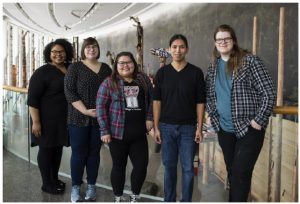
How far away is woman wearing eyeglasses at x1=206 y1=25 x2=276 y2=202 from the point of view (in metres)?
1.79

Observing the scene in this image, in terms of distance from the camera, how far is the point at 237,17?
3.45 metres

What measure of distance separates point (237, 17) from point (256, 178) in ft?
6.06

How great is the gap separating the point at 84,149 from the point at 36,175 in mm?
1030

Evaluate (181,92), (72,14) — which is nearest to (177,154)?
(181,92)

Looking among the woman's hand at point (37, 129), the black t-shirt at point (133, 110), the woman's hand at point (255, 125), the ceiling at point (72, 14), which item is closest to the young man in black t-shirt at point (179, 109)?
the black t-shirt at point (133, 110)

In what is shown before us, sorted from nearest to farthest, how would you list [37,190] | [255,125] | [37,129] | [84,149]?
[255,125]
[84,149]
[37,129]
[37,190]

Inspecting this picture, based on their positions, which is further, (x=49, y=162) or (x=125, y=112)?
(x=49, y=162)

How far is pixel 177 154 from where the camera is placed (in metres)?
2.13

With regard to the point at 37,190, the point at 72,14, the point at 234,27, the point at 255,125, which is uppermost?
the point at 72,14

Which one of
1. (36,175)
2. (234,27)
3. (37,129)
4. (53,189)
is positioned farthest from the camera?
(234,27)

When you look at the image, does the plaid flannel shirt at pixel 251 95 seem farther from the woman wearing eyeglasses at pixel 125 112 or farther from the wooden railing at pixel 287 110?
the woman wearing eyeglasses at pixel 125 112

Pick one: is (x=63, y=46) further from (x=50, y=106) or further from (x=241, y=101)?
(x=241, y=101)

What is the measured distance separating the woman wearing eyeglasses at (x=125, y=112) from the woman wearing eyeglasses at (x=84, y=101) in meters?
0.15

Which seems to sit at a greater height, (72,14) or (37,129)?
(72,14)
